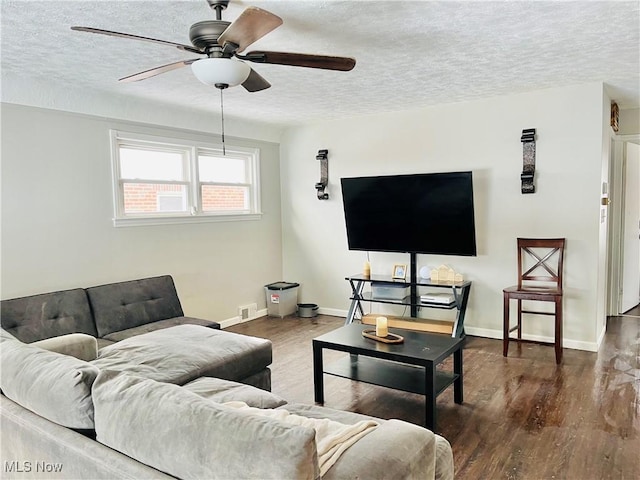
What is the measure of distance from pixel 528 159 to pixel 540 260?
3.17ft

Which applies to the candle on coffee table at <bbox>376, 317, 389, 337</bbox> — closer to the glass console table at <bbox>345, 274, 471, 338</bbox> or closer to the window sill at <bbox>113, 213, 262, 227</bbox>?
the glass console table at <bbox>345, 274, 471, 338</bbox>

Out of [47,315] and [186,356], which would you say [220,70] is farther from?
[47,315]

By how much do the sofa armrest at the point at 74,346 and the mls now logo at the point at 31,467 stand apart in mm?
819

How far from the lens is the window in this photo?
4.46 metres

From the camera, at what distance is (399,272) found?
5.19m

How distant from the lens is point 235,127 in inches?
215

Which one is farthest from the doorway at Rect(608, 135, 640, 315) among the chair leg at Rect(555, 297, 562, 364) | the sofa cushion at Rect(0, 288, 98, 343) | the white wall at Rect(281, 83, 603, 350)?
the sofa cushion at Rect(0, 288, 98, 343)

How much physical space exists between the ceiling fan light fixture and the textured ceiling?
33cm

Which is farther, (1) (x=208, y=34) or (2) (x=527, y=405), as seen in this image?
(2) (x=527, y=405)

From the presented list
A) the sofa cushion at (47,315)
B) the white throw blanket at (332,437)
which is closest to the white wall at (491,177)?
the sofa cushion at (47,315)

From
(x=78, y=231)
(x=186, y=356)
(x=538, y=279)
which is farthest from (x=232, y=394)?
(x=538, y=279)

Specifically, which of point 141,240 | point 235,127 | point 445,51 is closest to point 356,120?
point 235,127

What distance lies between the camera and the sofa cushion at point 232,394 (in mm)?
2293

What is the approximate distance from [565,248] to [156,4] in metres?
3.92
